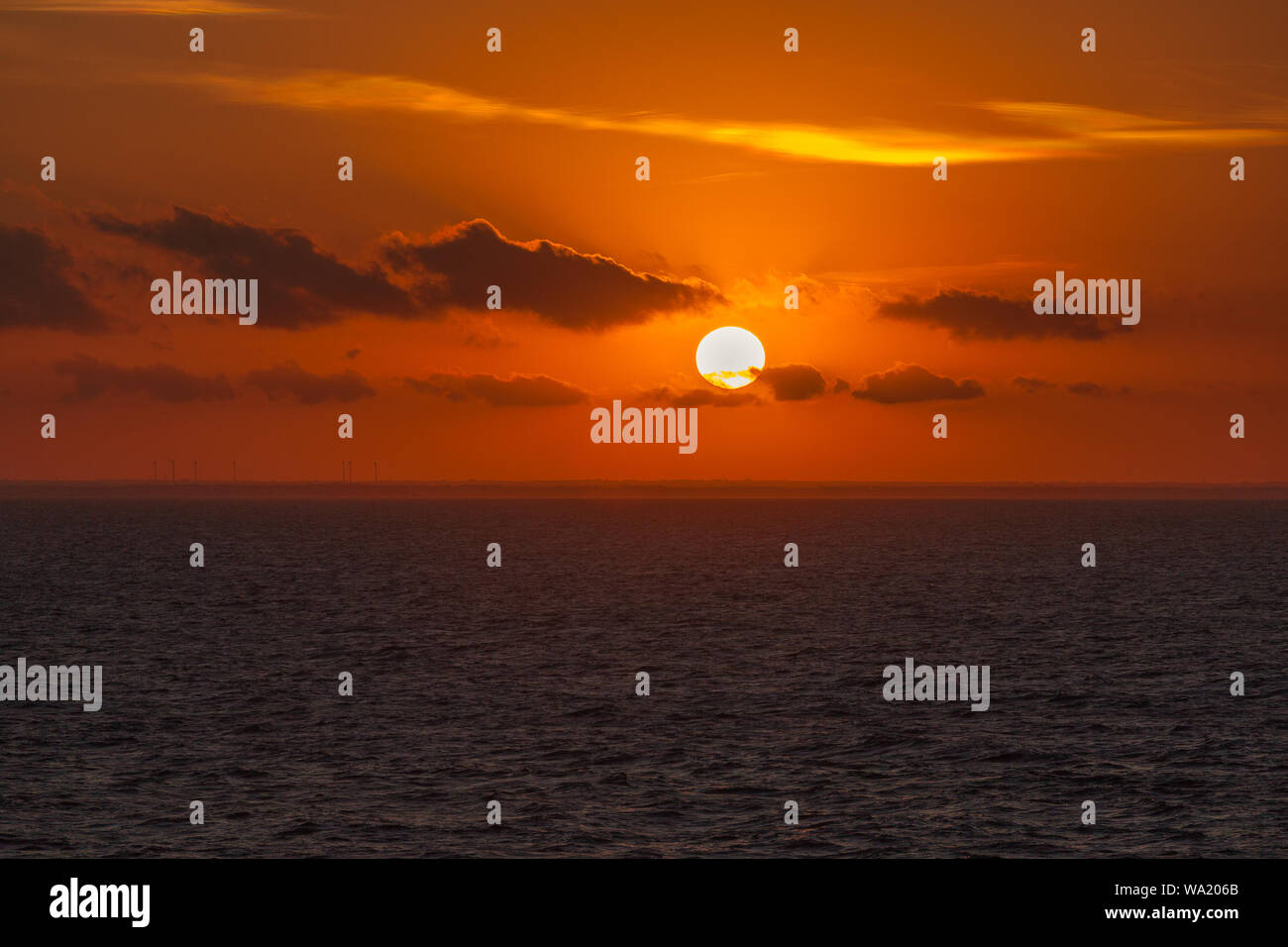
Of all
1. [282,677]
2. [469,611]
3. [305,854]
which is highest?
[469,611]

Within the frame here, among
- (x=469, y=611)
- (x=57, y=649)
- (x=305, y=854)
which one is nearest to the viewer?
(x=305, y=854)

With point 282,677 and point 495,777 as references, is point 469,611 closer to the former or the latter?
point 282,677

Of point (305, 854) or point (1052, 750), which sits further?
point (1052, 750)

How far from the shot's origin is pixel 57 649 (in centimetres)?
9456

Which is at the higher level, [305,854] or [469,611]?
[469,611]

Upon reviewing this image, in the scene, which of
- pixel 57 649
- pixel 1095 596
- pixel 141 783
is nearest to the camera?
pixel 141 783

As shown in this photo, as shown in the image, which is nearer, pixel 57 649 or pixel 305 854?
pixel 305 854

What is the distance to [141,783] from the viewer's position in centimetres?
5284
